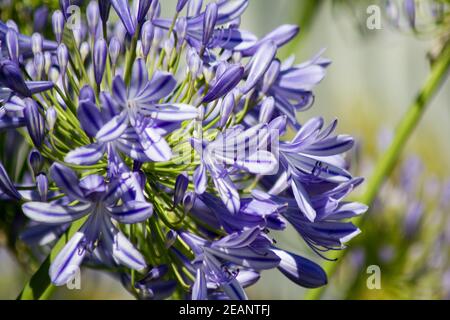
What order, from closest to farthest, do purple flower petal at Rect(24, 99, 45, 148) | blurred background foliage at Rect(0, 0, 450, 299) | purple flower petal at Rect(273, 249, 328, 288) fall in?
purple flower petal at Rect(24, 99, 45, 148) < purple flower petal at Rect(273, 249, 328, 288) < blurred background foliage at Rect(0, 0, 450, 299)

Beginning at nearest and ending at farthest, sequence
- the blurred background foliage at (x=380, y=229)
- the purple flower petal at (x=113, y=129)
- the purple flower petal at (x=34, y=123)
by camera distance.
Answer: the purple flower petal at (x=113, y=129) → the purple flower petal at (x=34, y=123) → the blurred background foliage at (x=380, y=229)

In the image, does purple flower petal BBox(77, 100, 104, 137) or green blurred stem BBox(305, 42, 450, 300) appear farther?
green blurred stem BBox(305, 42, 450, 300)

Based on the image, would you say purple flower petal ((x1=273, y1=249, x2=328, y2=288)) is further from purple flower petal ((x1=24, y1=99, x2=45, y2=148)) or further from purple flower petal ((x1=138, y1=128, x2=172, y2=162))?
purple flower petal ((x1=24, y1=99, x2=45, y2=148))

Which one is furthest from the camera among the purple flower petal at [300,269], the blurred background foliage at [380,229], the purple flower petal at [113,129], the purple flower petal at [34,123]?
the blurred background foliage at [380,229]

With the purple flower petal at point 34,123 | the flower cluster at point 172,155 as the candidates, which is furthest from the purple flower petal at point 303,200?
the purple flower petal at point 34,123

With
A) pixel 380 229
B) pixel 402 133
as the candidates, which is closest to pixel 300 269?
pixel 402 133

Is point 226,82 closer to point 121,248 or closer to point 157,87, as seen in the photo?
point 157,87

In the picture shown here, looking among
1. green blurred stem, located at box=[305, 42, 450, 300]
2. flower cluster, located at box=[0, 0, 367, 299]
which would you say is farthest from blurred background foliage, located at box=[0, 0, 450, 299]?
Result: flower cluster, located at box=[0, 0, 367, 299]

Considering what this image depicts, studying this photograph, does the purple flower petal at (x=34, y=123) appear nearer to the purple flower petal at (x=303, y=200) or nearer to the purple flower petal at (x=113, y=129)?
the purple flower petal at (x=113, y=129)

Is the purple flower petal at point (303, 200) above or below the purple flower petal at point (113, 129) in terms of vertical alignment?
below
